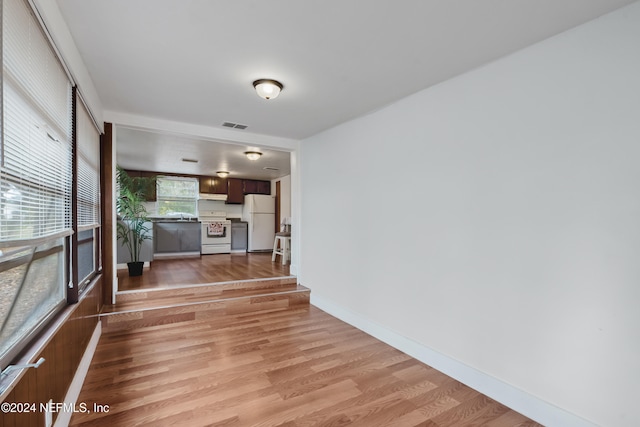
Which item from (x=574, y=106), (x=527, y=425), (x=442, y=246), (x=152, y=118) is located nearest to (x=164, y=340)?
(x=152, y=118)

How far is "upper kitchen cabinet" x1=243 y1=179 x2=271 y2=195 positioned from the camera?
27.8 ft

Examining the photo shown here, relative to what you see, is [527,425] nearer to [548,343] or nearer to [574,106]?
[548,343]

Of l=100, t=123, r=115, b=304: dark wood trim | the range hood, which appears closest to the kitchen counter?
the range hood

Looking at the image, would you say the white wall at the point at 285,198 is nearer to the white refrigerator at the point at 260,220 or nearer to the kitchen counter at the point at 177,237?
the white refrigerator at the point at 260,220

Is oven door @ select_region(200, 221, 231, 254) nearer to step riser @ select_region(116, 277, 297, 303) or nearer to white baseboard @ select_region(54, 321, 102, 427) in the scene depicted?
step riser @ select_region(116, 277, 297, 303)

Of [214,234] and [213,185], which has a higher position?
[213,185]

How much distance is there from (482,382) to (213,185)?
24.3 feet

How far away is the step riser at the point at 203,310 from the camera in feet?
10.4

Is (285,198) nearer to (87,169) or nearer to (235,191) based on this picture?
(235,191)

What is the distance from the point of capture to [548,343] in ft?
5.92

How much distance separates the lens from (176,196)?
26.0 feet

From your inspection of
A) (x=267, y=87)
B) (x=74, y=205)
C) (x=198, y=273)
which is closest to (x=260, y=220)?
(x=198, y=273)

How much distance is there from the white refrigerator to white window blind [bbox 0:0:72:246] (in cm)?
623

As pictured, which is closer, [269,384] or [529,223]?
[529,223]
